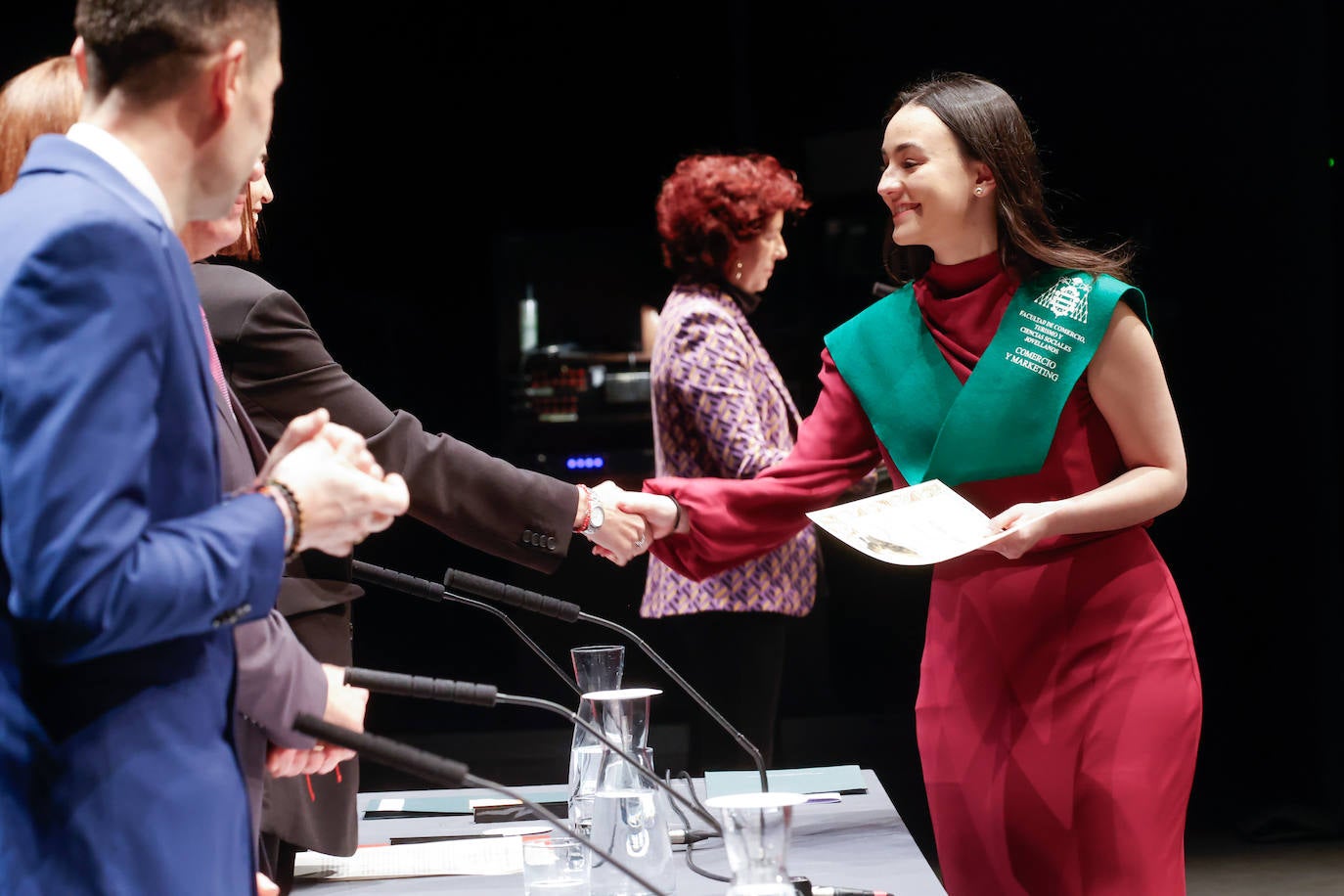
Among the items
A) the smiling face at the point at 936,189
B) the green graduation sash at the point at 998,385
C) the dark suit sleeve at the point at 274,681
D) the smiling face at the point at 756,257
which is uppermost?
the smiling face at the point at 936,189

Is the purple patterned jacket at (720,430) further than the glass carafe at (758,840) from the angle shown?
Yes

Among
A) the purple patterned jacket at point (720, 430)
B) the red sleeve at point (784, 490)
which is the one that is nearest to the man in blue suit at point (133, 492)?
the red sleeve at point (784, 490)

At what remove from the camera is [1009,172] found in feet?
6.33

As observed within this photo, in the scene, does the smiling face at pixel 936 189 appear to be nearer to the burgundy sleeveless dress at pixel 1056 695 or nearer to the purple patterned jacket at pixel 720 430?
the burgundy sleeveless dress at pixel 1056 695

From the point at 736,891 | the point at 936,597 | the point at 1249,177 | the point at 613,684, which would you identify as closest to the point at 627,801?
the point at 613,684

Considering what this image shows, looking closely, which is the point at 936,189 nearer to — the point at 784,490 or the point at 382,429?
the point at 784,490

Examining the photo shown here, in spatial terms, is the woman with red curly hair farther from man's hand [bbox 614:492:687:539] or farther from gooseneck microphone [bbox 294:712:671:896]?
gooseneck microphone [bbox 294:712:671:896]

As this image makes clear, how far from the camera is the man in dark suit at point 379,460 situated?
5.51 feet

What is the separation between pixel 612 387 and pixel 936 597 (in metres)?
3.26

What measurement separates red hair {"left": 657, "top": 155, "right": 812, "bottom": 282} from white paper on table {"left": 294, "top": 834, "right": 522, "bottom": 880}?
163 cm

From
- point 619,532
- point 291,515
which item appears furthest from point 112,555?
point 619,532

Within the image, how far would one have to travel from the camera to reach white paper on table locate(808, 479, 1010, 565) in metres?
1.72

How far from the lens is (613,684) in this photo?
65.2 inches

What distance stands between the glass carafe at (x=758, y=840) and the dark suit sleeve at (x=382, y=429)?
3.40 feet
